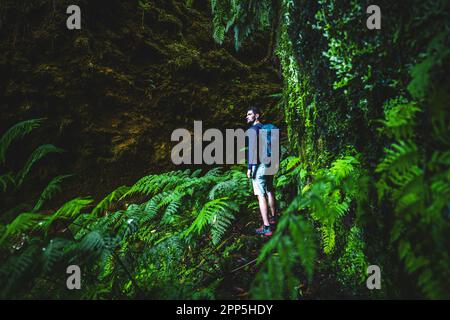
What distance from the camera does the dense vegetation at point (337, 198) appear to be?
1.14 metres

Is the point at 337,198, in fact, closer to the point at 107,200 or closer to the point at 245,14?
the point at 107,200

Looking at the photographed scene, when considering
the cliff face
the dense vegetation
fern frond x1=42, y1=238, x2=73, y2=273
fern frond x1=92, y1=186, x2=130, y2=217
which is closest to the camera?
the dense vegetation

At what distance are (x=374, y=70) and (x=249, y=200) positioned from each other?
2681 mm

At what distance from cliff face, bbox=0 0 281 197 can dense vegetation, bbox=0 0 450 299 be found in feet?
7.04

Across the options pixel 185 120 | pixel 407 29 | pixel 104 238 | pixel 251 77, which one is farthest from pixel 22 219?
pixel 251 77

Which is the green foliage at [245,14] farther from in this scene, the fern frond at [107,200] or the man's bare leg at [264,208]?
the fern frond at [107,200]

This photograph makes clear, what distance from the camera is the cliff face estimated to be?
4707 mm

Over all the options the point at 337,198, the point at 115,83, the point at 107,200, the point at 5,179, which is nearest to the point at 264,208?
the point at 337,198

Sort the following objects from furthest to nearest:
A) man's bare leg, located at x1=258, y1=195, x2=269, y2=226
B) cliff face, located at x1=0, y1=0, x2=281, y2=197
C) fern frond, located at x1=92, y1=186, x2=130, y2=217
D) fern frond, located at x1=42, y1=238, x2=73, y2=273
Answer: cliff face, located at x1=0, y1=0, x2=281, y2=197, man's bare leg, located at x1=258, y1=195, x2=269, y2=226, fern frond, located at x1=92, y1=186, x2=130, y2=217, fern frond, located at x1=42, y1=238, x2=73, y2=273

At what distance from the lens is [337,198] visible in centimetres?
205

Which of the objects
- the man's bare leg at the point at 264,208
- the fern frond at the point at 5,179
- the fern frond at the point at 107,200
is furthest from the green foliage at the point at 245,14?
the fern frond at the point at 5,179

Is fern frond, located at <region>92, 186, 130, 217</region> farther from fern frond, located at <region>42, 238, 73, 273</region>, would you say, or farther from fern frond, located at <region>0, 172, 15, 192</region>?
fern frond, located at <region>42, 238, 73, 273</region>

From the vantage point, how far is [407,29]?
1530mm

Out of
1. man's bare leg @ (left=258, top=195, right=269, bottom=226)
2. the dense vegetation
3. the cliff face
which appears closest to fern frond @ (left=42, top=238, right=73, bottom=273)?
the dense vegetation
